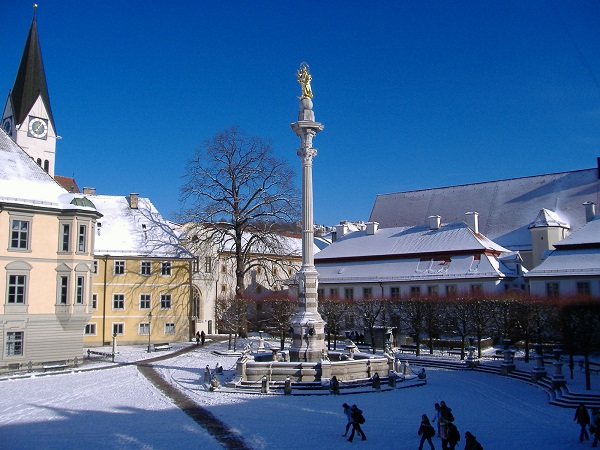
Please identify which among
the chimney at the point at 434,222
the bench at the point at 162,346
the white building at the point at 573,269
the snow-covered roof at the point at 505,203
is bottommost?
the bench at the point at 162,346

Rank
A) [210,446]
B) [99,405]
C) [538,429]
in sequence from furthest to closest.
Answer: [99,405], [538,429], [210,446]

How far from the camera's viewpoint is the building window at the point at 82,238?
38531 mm

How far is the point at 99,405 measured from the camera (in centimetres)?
2422

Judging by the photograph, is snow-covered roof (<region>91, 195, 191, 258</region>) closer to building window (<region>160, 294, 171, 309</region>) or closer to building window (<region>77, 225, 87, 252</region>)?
building window (<region>160, 294, 171, 309</region>)

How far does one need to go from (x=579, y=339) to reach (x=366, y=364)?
10.6m

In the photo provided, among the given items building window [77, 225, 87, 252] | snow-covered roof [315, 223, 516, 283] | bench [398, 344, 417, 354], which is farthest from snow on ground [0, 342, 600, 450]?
snow-covered roof [315, 223, 516, 283]

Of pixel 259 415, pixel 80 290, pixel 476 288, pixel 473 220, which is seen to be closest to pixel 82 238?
pixel 80 290

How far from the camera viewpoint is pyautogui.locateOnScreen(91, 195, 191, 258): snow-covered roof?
169 ft

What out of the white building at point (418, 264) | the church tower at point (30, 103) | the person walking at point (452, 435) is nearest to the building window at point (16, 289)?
the person walking at point (452, 435)

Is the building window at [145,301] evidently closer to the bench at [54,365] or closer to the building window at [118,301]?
the building window at [118,301]

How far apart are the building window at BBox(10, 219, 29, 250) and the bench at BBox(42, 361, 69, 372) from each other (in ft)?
22.6

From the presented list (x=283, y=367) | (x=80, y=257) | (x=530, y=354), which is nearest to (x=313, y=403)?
(x=283, y=367)

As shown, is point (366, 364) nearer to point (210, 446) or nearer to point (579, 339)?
point (579, 339)

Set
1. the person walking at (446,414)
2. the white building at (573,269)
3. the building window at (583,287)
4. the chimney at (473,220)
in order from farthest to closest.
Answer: the chimney at (473,220), the white building at (573,269), the building window at (583,287), the person walking at (446,414)
